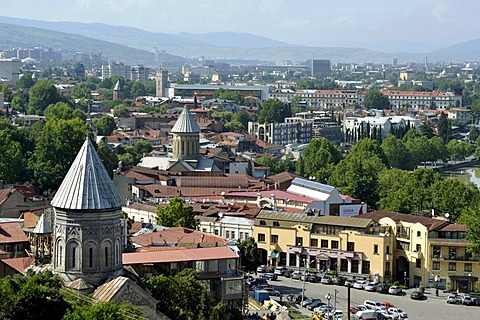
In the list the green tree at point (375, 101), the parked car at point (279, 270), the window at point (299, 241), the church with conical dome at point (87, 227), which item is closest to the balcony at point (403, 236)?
the window at point (299, 241)

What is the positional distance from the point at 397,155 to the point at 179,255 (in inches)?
1921

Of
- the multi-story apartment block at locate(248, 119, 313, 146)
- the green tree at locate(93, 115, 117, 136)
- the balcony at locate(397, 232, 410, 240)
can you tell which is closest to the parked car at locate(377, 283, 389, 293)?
the balcony at locate(397, 232, 410, 240)

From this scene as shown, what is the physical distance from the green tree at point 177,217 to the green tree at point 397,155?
36.3 m

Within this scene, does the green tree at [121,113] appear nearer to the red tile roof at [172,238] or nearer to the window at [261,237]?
the window at [261,237]

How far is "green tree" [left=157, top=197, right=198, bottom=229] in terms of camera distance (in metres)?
39.8

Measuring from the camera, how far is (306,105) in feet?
445

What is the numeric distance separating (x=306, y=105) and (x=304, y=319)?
105m

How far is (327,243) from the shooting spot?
40.2m

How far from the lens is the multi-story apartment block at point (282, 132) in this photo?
89.8 metres

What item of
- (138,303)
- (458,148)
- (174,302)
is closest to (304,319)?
(174,302)

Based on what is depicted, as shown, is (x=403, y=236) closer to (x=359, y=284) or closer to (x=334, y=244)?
(x=334, y=244)

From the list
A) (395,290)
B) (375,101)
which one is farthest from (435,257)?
(375,101)

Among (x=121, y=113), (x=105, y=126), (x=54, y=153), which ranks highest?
(x=54, y=153)

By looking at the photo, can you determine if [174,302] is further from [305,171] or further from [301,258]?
[305,171]
